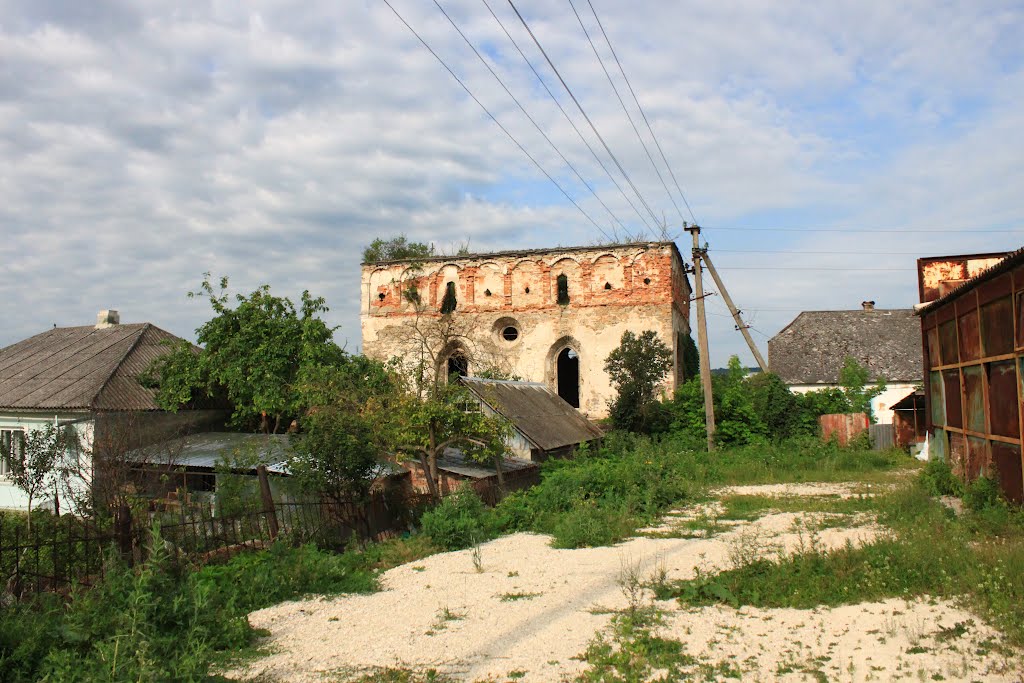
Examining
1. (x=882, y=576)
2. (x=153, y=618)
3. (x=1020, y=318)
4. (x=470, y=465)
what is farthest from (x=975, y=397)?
(x=153, y=618)

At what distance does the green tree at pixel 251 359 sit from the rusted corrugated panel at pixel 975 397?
14.1 metres

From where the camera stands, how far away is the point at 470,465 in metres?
16.0

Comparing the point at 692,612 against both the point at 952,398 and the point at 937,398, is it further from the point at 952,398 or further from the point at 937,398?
the point at 937,398

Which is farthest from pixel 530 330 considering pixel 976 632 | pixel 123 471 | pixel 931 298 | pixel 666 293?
pixel 976 632

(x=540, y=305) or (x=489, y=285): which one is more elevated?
(x=489, y=285)

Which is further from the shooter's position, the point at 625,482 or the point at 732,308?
the point at 732,308

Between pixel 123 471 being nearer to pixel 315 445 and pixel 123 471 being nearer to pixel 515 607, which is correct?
pixel 315 445

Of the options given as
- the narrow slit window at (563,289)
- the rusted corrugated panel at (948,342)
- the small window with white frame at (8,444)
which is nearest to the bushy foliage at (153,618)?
the rusted corrugated panel at (948,342)

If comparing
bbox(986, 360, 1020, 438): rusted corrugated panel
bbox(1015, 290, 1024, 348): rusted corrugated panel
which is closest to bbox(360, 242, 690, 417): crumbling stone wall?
bbox(986, 360, 1020, 438): rusted corrugated panel

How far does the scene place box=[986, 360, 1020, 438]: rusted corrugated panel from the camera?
10.8 meters

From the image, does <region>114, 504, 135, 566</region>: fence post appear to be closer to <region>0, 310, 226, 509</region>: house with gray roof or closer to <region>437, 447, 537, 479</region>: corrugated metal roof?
<region>437, 447, 537, 479</region>: corrugated metal roof

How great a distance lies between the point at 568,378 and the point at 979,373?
19.8 m

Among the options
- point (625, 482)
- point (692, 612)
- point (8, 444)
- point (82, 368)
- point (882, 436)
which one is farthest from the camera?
point (882, 436)

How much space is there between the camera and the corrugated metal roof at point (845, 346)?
34.8 m
